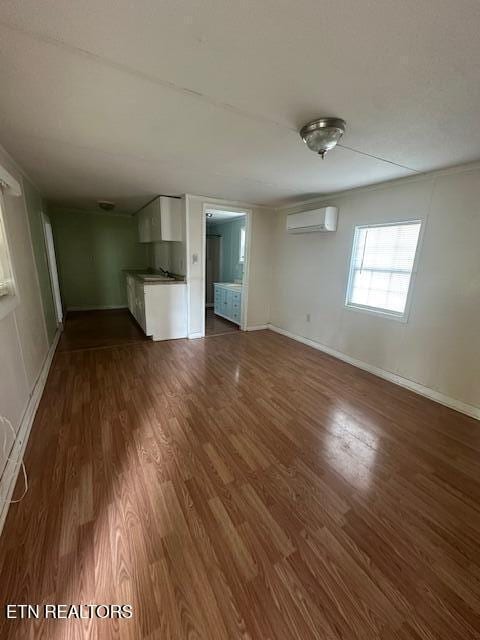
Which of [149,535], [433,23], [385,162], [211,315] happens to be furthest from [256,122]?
[211,315]

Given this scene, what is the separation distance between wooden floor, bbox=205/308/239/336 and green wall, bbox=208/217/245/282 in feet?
3.85

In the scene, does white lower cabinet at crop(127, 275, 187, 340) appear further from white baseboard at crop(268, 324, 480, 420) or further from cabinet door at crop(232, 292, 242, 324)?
white baseboard at crop(268, 324, 480, 420)

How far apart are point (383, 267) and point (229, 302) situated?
3.10 metres

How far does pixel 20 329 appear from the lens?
219cm

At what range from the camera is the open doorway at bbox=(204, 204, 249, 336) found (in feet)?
16.1

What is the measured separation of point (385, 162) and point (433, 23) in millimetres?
1588

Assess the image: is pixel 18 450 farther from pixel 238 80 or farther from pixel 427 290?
pixel 427 290

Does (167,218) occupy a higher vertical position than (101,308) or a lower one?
higher

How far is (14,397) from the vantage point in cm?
185

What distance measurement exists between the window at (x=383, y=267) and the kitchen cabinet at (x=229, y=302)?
220 centimetres

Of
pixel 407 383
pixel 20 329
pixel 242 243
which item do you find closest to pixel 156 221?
pixel 242 243

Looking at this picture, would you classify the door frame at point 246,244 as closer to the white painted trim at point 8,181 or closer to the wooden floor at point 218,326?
the wooden floor at point 218,326

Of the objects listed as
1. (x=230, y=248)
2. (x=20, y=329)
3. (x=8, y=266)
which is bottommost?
(x=20, y=329)

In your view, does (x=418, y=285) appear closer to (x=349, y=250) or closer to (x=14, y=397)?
(x=349, y=250)
